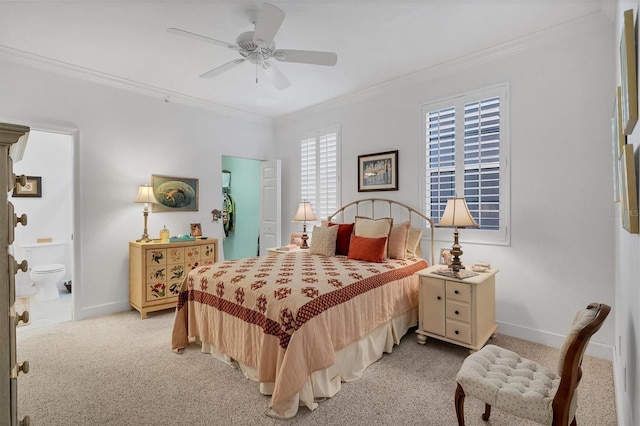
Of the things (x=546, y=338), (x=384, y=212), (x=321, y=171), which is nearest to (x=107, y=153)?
(x=321, y=171)

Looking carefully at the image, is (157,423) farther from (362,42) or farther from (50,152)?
(50,152)

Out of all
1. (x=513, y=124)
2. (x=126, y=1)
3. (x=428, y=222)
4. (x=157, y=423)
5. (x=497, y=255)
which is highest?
(x=126, y=1)

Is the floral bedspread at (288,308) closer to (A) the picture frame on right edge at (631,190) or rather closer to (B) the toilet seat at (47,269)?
(A) the picture frame on right edge at (631,190)

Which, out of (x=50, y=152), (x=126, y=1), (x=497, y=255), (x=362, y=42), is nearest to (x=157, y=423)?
(x=126, y=1)

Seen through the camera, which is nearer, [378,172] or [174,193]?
[378,172]

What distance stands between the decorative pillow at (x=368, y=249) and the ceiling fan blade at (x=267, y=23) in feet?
6.94

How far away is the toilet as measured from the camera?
4520mm

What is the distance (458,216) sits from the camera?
3000 millimetres

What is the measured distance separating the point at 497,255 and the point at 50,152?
21.5 ft

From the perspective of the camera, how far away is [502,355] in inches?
76.5

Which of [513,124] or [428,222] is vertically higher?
[513,124]

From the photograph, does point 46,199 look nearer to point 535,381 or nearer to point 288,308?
point 288,308

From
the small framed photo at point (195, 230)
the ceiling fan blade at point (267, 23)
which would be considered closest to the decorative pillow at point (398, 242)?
the ceiling fan blade at point (267, 23)

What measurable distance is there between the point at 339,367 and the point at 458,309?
1.20 metres
